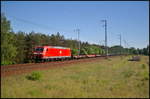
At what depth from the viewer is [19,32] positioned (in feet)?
185

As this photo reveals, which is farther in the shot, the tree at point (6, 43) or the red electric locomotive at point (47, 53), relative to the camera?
the tree at point (6, 43)

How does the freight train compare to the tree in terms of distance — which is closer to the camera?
the freight train

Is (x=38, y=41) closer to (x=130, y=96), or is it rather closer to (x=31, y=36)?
(x=31, y=36)

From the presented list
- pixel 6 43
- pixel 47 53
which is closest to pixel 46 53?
pixel 47 53

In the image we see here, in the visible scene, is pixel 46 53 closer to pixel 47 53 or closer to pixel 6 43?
pixel 47 53

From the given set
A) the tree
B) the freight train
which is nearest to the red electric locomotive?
the freight train

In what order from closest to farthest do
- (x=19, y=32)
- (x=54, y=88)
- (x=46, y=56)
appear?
(x=54, y=88), (x=46, y=56), (x=19, y=32)

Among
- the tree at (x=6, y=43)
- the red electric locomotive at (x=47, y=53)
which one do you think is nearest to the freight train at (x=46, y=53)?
the red electric locomotive at (x=47, y=53)

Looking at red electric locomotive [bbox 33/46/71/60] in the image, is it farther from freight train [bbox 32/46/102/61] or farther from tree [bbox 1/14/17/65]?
tree [bbox 1/14/17/65]

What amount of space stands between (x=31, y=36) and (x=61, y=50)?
68.3ft

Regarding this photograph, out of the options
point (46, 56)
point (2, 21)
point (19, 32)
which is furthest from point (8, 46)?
point (19, 32)

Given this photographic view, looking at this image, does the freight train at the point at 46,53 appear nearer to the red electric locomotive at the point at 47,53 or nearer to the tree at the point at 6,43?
the red electric locomotive at the point at 47,53

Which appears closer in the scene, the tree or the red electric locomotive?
the red electric locomotive

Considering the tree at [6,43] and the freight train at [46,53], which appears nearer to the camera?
the freight train at [46,53]
